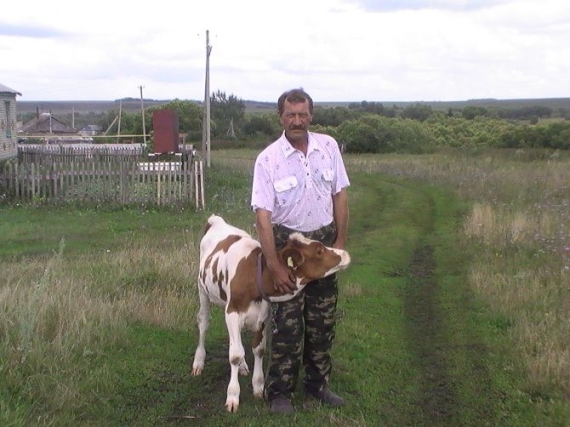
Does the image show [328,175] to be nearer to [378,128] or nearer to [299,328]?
[299,328]

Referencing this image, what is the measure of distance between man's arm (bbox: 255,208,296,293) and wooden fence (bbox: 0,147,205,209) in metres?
14.2

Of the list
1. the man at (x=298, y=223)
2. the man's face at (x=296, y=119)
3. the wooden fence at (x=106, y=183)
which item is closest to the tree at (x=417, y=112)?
the wooden fence at (x=106, y=183)

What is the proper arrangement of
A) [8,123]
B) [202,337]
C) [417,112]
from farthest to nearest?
1. [417,112]
2. [8,123]
3. [202,337]

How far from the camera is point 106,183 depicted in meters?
20.2

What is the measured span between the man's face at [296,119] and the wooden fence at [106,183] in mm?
14162

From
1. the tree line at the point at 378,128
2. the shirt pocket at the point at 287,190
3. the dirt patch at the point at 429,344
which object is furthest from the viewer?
the tree line at the point at 378,128

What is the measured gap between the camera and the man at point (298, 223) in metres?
5.81

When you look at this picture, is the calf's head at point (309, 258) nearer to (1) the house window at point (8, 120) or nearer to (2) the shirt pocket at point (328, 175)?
(2) the shirt pocket at point (328, 175)

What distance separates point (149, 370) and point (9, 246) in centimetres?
865

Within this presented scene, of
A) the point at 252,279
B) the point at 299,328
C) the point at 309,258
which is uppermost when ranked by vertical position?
the point at 309,258

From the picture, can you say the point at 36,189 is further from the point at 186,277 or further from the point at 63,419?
the point at 63,419

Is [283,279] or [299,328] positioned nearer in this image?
[283,279]

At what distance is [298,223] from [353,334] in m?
2.50

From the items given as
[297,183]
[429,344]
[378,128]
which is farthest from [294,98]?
[378,128]
